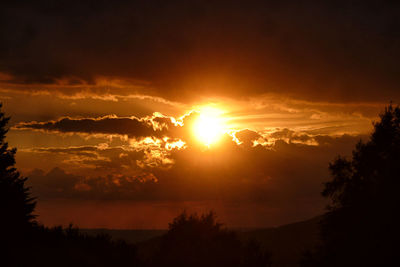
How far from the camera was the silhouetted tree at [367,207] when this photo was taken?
2975cm

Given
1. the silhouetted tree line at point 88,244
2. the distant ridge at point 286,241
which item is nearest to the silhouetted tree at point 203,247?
the silhouetted tree line at point 88,244

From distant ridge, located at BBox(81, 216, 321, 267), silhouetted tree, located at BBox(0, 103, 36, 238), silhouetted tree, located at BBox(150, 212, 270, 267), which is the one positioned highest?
silhouetted tree, located at BBox(0, 103, 36, 238)

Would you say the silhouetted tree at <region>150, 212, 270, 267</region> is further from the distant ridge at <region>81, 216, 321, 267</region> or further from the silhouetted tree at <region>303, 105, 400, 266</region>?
the distant ridge at <region>81, 216, 321, 267</region>

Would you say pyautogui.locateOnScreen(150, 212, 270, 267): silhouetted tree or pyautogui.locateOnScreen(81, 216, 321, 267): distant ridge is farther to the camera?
pyautogui.locateOnScreen(81, 216, 321, 267): distant ridge

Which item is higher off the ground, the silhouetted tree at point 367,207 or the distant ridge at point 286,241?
the silhouetted tree at point 367,207

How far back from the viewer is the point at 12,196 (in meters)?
48.3

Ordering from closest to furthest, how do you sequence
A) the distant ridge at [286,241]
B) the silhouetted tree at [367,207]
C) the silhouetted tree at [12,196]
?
1. the silhouetted tree at [367,207]
2. the silhouetted tree at [12,196]
3. the distant ridge at [286,241]

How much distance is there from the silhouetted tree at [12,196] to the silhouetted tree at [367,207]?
83.2 feet

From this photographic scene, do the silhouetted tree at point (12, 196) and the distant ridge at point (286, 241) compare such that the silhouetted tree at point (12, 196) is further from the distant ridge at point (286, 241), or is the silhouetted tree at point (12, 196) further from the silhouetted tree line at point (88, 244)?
the distant ridge at point (286, 241)

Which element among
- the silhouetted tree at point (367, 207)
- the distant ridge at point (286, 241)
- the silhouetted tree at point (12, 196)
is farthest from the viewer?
the distant ridge at point (286, 241)

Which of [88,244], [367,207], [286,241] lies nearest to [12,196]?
[88,244]

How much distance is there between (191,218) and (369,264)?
29794mm

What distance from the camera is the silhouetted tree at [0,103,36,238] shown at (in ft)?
147

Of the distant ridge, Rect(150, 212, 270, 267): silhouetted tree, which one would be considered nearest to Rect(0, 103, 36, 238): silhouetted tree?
Rect(150, 212, 270, 267): silhouetted tree
